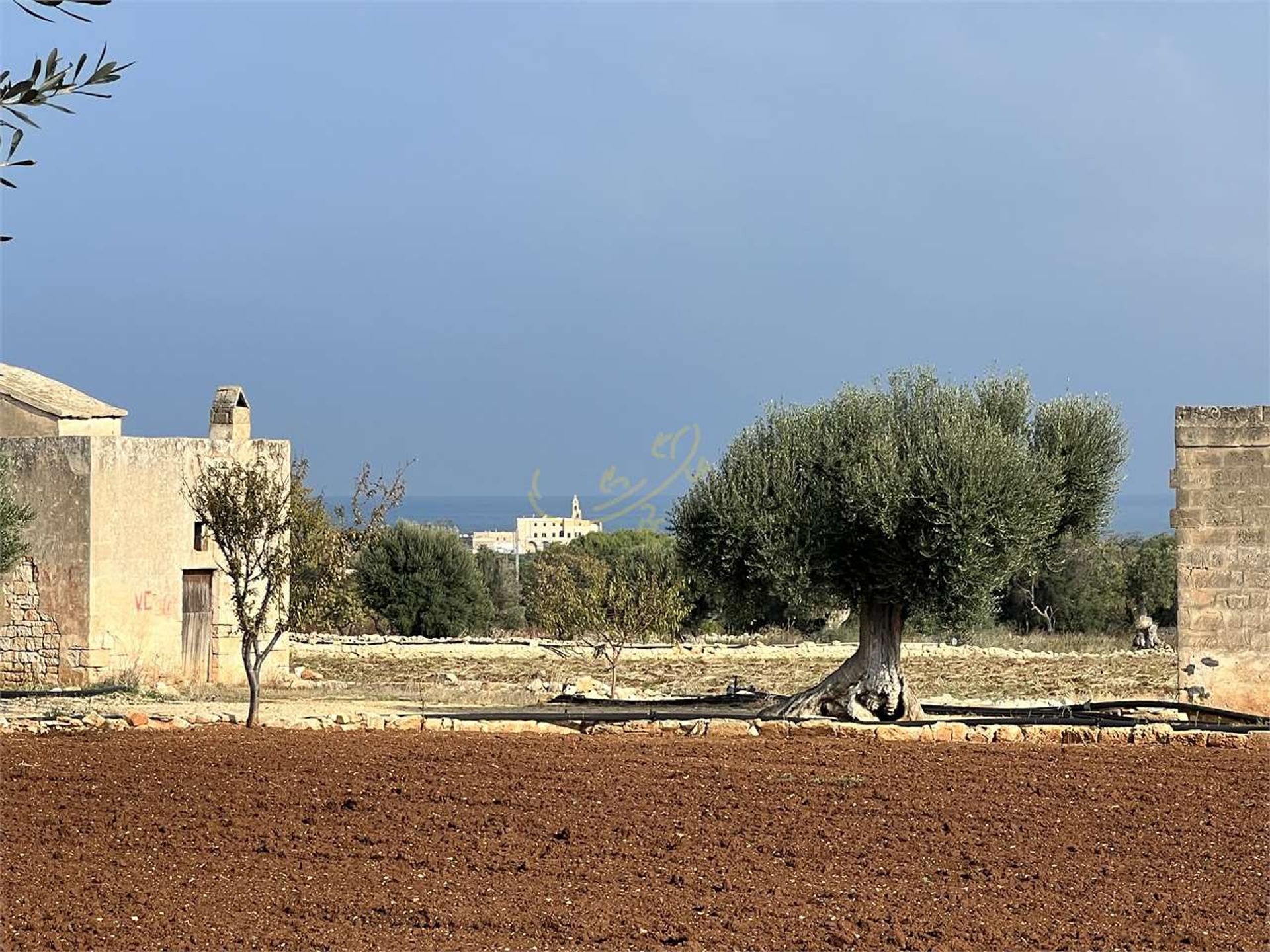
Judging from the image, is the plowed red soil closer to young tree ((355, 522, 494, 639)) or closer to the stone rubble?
the stone rubble

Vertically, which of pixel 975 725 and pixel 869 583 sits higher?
pixel 869 583

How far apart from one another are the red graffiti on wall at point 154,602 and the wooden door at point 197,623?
308 millimetres

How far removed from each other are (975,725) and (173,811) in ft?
28.7

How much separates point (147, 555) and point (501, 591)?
25.4 metres

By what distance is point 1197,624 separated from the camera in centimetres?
1680

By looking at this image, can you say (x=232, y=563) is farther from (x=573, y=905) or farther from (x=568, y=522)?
(x=568, y=522)

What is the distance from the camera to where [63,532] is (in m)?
24.0

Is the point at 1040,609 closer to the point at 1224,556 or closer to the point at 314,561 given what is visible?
the point at 1224,556

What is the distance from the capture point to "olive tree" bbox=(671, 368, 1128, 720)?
56.6 feet

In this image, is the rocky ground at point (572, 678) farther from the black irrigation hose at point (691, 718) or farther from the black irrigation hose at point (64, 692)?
the black irrigation hose at point (691, 718)

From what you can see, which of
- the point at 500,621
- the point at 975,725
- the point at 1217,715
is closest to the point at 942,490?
the point at 975,725

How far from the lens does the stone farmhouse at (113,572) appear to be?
78.6ft

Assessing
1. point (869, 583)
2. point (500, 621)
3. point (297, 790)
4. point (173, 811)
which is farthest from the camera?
point (500, 621)

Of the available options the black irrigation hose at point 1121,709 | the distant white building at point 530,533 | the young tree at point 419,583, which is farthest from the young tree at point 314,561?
the distant white building at point 530,533
